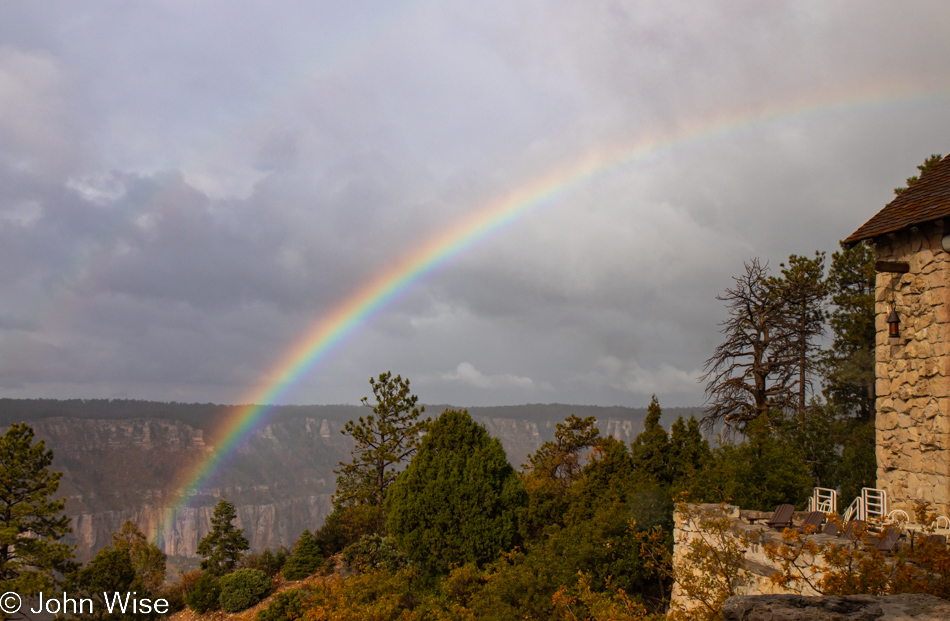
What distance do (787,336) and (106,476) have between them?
13503 cm

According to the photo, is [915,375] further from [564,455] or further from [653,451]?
[564,455]

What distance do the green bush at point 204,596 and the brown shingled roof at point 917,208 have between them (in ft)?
93.1

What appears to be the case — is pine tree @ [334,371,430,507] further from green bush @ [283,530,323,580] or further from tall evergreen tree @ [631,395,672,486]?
tall evergreen tree @ [631,395,672,486]

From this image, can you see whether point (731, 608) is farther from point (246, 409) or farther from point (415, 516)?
point (246, 409)

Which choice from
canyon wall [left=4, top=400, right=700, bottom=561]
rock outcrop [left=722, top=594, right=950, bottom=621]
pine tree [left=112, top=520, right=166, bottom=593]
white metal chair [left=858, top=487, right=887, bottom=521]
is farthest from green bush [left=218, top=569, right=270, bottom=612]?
canyon wall [left=4, top=400, right=700, bottom=561]

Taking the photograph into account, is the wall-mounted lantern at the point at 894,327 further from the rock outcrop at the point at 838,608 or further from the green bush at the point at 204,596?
the green bush at the point at 204,596

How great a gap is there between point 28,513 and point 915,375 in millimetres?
30064

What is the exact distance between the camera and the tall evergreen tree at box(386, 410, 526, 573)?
2061 cm

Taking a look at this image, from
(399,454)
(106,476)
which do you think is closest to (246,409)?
(106,476)

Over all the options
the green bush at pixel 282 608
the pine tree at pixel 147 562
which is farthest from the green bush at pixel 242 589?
the pine tree at pixel 147 562

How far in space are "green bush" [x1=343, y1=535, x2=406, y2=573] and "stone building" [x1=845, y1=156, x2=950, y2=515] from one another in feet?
56.3

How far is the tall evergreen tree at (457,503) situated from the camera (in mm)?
20609

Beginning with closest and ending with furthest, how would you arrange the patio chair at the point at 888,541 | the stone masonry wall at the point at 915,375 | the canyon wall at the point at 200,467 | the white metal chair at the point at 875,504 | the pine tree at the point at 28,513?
the patio chair at the point at 888,541, the stone masonry wall at the point at 915,375, the white metal chair at the point at 875,504, the pine tree at the point at 28,513, the canyon wall at the point at 200,467

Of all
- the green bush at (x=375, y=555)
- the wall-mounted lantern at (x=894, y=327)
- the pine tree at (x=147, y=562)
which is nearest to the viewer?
the wall-mounted lantern at (x=894, y=327)
